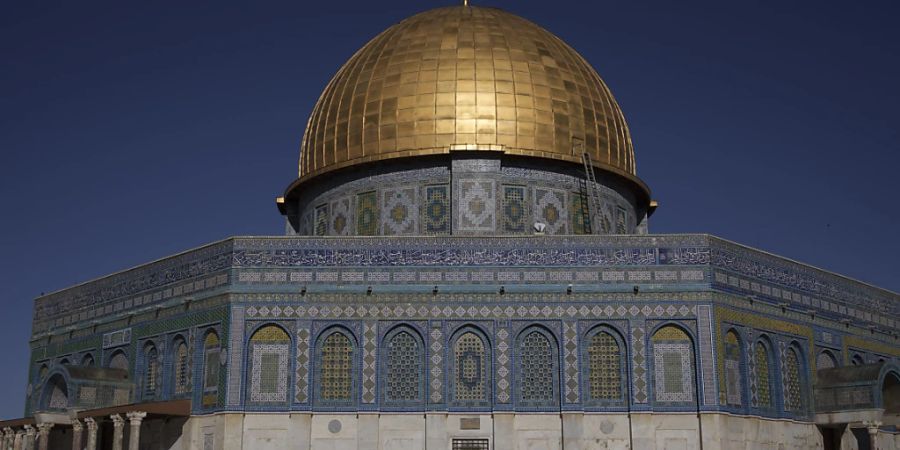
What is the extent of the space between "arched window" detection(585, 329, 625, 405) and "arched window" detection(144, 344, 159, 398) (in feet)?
29.3

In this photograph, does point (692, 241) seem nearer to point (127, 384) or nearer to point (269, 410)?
point (269, 410)

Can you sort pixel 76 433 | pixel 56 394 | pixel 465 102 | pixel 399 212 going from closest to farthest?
pixel 76 433, pixel 399 212, pixel 56 394, pixel 465 102

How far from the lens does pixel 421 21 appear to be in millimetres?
30328

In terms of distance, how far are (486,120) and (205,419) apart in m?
9.48

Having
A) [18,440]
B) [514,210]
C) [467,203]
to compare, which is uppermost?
[467,203]

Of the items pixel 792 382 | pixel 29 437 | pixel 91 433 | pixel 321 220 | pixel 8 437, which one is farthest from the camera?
pixel 321 220

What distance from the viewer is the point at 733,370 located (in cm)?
2303

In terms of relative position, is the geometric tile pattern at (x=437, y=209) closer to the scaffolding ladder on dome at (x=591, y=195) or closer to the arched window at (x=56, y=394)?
the scaffolding ladder on dome at (x=591, y=195)

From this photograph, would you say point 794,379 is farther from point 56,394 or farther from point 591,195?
point 56,394

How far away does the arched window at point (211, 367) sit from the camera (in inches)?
899

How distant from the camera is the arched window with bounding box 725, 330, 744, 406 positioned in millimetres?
22734

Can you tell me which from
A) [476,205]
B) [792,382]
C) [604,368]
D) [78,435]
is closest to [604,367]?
[604,368]

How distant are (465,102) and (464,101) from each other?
0.04m

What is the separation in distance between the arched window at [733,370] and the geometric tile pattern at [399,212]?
7.51 meters
